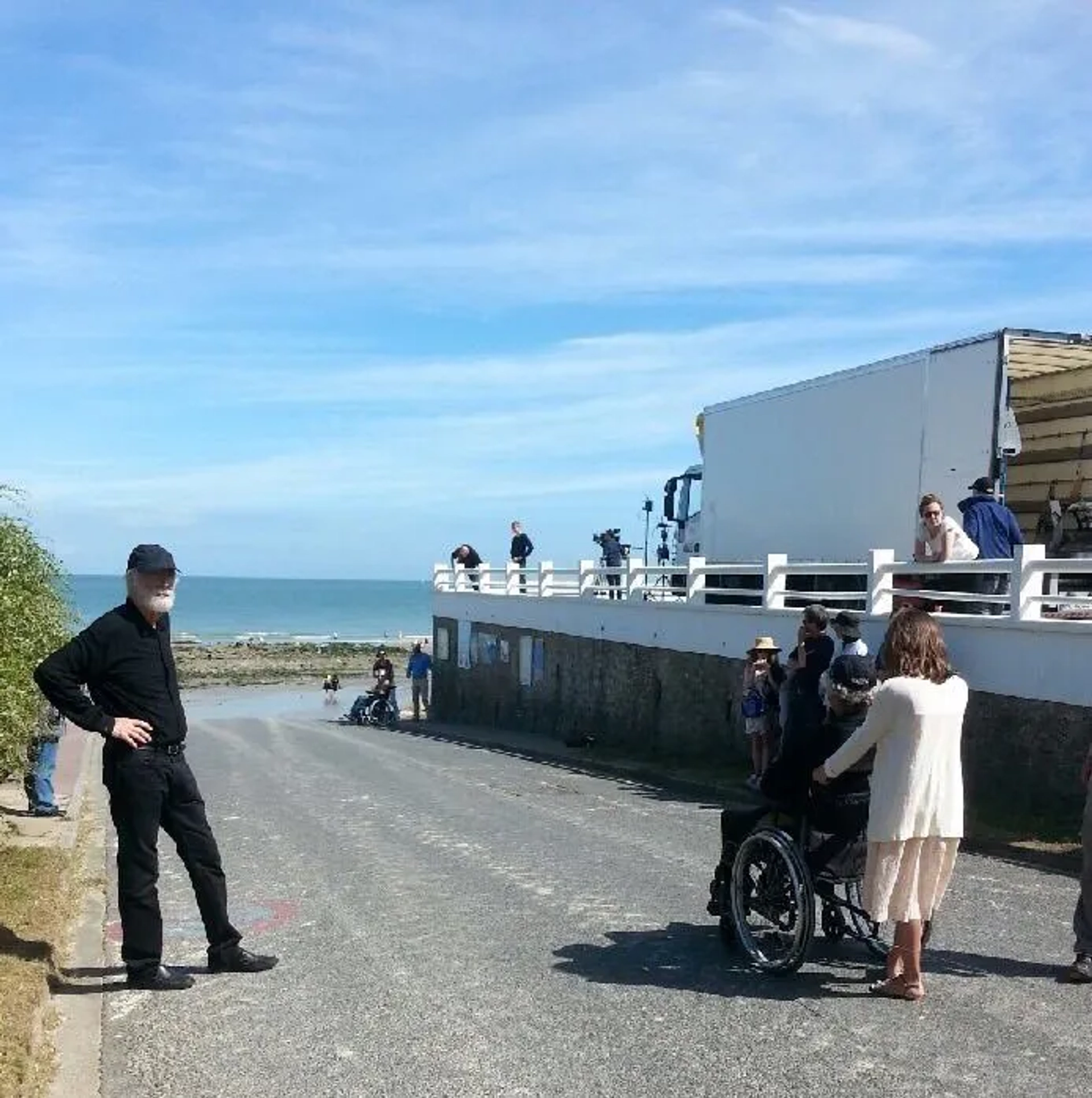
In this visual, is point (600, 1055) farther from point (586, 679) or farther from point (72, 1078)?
point (586, 679)

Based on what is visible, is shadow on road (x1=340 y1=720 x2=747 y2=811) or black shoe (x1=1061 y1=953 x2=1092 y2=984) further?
shadow on road (x1=340 y1=720 x2=747 y2=811)

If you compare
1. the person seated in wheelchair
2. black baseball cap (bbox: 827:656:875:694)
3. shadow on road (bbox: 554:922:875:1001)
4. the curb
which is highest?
black baseball cap (bbox: 827:656:875:694)

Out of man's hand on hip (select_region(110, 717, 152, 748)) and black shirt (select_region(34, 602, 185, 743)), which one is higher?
black shirt (select_region(34, 602, 185, 743))

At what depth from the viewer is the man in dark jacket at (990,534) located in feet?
41.7

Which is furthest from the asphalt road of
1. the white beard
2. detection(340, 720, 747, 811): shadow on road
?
detection(340, 720, 747, 811): shadow on road

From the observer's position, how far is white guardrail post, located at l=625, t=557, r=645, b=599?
65.0ft

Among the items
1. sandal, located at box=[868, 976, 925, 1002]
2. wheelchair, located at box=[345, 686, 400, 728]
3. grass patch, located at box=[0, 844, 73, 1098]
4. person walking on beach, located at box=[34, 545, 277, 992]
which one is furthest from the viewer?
wheelchair, located at box=[345, 686, 400, 728]

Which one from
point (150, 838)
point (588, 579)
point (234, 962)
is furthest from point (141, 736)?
point (588, 579)

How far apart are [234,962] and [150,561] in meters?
1.94

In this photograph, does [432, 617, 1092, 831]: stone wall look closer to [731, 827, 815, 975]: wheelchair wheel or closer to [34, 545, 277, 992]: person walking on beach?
[731, 827, 815, 975]: wheelchair wheel

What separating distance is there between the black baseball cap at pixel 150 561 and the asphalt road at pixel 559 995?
191 cm

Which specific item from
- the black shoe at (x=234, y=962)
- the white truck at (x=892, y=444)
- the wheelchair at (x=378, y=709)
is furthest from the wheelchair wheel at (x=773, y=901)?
the wheelchair at (x=378, y=709)

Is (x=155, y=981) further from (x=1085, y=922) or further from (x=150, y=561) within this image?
(x=1085, y=922)

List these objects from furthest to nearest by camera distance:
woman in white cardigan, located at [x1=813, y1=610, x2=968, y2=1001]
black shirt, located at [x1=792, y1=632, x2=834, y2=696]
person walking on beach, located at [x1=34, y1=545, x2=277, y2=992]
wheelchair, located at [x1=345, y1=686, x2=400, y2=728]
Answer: wheelchair, located at [x1=345, y1=686, x2=400, y2=728] → black shirt, located at [x1=792, y1=632, x2=834, y2=696] → person walking on beach, located at [x1=34, y1=545, x2=277, y2=992] → woman in white cardigan, located at [x1=813, y1=610, x2=968, y2=1001]
